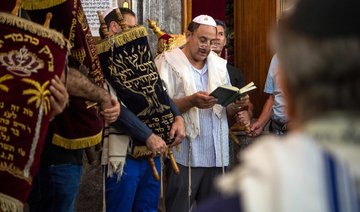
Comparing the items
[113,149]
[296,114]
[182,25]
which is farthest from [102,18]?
[296,114]

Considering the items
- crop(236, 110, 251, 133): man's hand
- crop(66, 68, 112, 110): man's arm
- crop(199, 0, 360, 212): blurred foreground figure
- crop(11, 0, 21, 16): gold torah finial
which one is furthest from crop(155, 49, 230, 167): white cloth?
crop(199, 0, 360, 212): blurred foreground figure

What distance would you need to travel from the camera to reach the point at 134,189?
212 inches

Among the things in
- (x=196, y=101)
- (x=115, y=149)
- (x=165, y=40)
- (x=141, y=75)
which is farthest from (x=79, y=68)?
(x=165, y=40)

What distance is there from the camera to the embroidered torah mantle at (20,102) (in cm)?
363

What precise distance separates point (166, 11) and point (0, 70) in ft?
12.1

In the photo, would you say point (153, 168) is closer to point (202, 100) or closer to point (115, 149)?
point (115, 149)

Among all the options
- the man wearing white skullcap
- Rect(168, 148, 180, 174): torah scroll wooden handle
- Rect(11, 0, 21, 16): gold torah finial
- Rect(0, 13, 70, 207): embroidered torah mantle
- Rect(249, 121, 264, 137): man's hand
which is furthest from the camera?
Rect(249, 121, 264, 137): man's hand

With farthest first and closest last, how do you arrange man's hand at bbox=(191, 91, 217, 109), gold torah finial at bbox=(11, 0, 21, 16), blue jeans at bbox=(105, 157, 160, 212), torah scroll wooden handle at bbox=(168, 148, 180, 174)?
1. man's hand at bbox=(191, 91, 217, 109)
2. torah scroll wooden handle at bbox=(168, 148, 180, 174)
3. blue jeans at bbox=(105, 157, 160, 212)
4. gold torah finial at bbox=(11, 0, 21, 16)


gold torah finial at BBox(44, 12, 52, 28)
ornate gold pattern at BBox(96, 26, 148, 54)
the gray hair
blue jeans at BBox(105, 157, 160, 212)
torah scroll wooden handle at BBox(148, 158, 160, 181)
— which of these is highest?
gold torah finial at BBox(44, 12, 52, 28)

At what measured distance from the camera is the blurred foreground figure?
4.96 ft

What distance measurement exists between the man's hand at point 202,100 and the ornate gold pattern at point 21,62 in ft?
7.76

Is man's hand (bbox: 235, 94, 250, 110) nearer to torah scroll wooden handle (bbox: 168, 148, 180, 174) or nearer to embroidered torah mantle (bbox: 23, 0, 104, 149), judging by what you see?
torah scroll wooden handle (bbox: 168, 148, 180, 174)

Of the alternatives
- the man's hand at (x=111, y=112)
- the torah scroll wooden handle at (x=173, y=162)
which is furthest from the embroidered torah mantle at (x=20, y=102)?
the torah scroll wooden handle at (x=173, y=162)

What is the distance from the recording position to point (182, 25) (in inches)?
293
